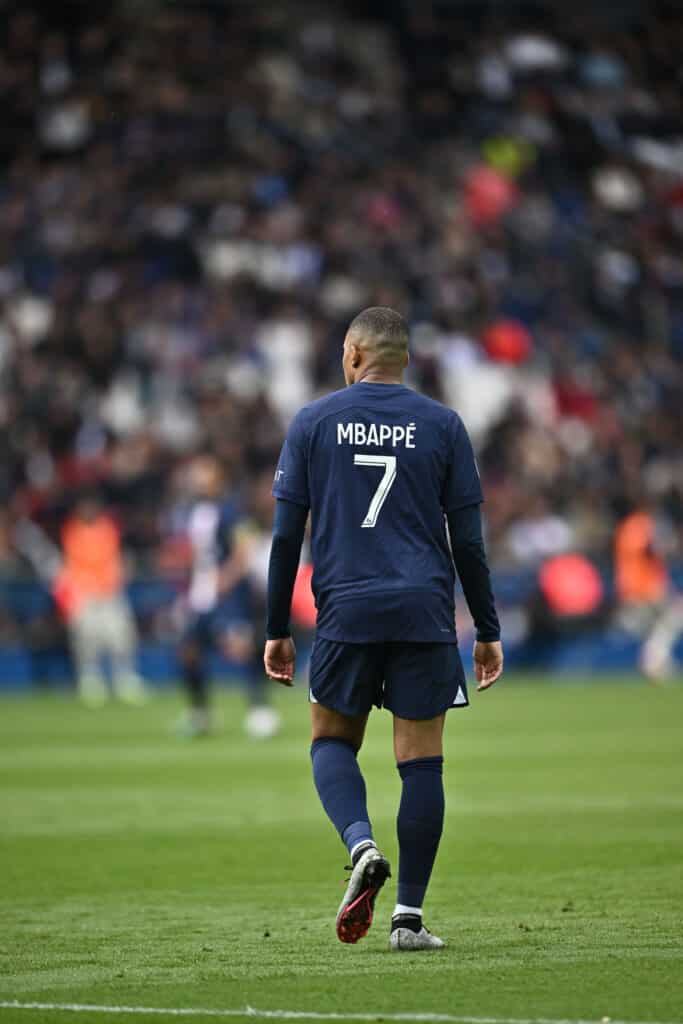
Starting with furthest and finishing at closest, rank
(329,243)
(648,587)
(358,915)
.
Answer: (329,243), (648,587), (358,915)

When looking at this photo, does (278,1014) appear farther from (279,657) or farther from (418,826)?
(279,657)

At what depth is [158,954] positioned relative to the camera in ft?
22.9

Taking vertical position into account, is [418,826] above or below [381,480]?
below

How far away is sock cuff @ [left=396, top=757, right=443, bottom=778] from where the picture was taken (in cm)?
693

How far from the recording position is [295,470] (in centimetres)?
706

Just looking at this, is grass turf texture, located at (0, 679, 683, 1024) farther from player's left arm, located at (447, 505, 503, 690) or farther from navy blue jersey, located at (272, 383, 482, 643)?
navy blue jersey, located at (272, 383, 482, 643)

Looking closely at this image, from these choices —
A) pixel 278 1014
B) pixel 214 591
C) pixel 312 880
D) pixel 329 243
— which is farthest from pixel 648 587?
pixel 278 1014

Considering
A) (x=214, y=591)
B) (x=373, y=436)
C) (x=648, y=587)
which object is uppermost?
(x=373, y=436)

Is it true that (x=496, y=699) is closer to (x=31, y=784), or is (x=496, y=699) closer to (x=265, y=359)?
(x=265, y=359)

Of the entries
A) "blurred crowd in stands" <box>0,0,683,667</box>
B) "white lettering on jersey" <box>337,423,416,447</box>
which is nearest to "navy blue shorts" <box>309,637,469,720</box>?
"white lettering on jersey" <box>337,423,416,447</box>

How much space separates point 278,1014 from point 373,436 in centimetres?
216

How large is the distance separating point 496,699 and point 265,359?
6.94 m

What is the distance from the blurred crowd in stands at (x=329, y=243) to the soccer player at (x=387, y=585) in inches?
733

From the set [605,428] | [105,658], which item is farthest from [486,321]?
[105,658]
